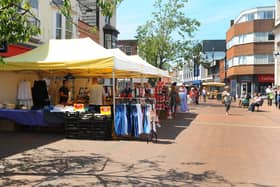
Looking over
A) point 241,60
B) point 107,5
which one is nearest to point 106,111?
point 107,5

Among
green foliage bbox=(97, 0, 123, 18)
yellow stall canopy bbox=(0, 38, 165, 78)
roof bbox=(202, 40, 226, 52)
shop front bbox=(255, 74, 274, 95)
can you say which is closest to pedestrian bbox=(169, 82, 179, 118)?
yellow stall canopy bbox=(0, 38, 165, 78)

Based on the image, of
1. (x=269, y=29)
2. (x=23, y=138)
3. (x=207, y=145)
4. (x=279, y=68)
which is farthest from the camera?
(x=269, y=29)

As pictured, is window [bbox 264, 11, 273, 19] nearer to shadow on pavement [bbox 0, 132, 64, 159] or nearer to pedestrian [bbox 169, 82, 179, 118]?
pedestrian [bbox 169, 82, 179, 118]

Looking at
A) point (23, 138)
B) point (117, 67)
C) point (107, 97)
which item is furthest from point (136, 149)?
point (107, 97)

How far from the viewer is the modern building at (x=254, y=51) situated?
55812 millimetres

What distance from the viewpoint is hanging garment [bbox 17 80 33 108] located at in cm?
1420

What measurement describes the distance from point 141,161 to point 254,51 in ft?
168

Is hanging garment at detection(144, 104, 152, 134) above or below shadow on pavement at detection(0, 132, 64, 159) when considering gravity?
above

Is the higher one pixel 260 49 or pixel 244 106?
pixel 260 49

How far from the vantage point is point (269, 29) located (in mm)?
55906

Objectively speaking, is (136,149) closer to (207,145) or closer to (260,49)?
(207,145)

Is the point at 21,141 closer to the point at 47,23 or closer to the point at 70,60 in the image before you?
the point at 70,60

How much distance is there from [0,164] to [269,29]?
177ft

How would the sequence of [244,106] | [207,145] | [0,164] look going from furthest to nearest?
1. [244,106]
2. [207,145]
3. [0,164]
